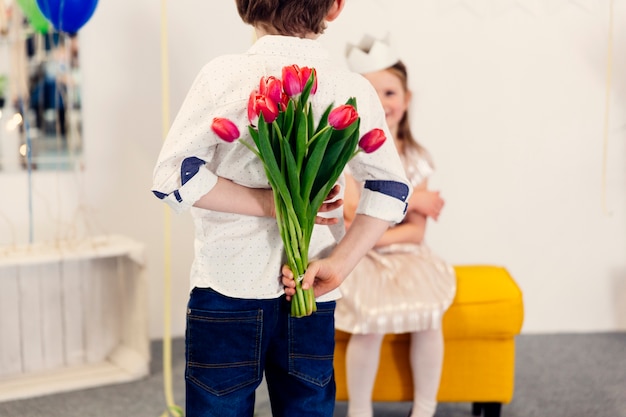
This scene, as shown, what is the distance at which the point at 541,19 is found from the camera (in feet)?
9.87

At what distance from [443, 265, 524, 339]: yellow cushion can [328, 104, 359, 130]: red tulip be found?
1099mm

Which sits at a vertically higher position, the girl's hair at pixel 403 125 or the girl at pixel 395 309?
the girl's hair at pixel 403 125

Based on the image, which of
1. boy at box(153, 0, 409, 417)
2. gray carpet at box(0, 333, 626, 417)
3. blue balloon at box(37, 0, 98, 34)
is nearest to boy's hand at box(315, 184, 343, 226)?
boy at box(153, 0, 409, 417)

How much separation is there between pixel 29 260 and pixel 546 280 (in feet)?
6.72

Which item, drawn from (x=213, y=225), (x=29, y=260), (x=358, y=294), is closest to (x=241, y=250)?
(x=213, y=225)

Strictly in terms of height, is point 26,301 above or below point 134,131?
below

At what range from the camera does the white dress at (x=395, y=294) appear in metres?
1.95

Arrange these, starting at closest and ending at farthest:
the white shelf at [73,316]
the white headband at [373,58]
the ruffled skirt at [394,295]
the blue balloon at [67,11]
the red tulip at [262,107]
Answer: the red tulip at [262,107] → the ruffled skirt at [394,295] → the blue balloon at [67,11] → the white headband at [373,58] → the white shelf at [73,316]

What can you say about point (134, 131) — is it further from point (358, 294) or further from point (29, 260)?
point (358, 294)

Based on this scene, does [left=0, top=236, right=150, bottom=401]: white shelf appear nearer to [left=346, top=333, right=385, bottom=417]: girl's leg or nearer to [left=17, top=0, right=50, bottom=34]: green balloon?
[left=17, top=0, right=50, bottom=34]: green balloon

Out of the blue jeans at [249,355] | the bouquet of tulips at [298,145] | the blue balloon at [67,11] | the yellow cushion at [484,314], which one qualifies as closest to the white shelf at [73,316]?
the blue balloon at [67,11]

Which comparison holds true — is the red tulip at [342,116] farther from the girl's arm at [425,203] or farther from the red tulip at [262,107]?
the girl's arm at [425,203]

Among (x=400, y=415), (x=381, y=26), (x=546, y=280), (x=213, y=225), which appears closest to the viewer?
(x=213, y=225)

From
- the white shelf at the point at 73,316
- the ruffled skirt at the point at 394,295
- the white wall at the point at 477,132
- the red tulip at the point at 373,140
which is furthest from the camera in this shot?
the white wall at the point at 477,132
